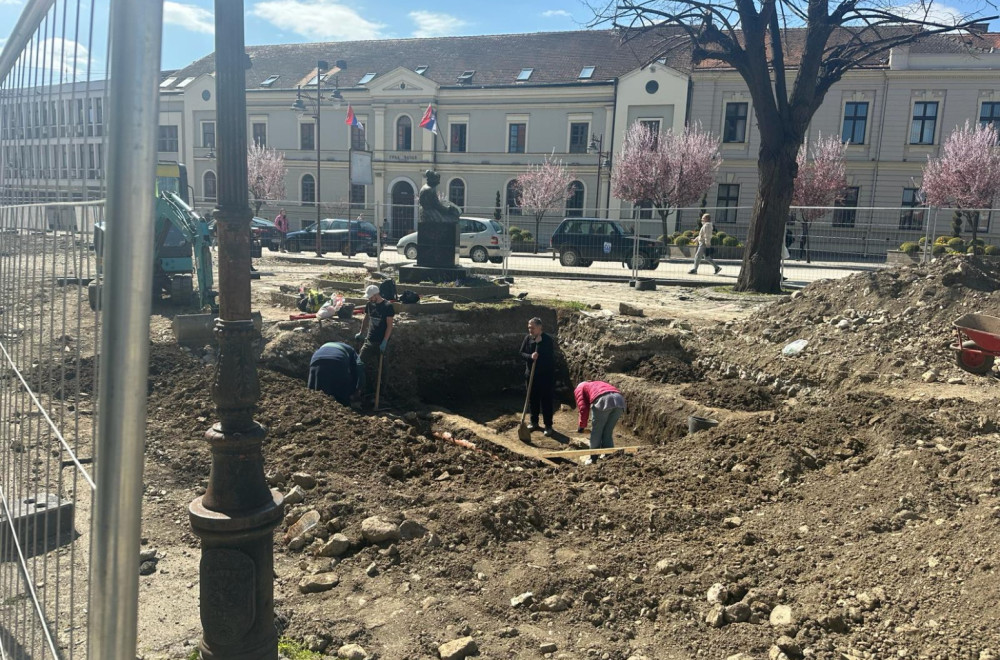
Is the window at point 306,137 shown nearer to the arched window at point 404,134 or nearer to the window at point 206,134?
the arched window at point 404,134

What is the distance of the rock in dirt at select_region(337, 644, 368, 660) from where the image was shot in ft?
11.3

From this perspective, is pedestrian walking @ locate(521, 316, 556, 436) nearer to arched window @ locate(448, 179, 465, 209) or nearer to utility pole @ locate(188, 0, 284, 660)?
utility pole @ locate(188, 0, 284, 660)

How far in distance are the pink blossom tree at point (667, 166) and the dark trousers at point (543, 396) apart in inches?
1076

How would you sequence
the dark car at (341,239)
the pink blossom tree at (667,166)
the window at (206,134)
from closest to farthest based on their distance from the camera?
1. the dark car at (341,239)
2. the pink blossom tree at (667,166)
3. the window at (206,134)

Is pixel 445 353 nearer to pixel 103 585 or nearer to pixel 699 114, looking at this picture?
pixel 103 585

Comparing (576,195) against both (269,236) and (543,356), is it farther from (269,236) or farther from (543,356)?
(543,356)

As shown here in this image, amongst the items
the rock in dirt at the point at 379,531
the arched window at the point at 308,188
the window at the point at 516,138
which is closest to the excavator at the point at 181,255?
the rock in dirt at the point at 379,531

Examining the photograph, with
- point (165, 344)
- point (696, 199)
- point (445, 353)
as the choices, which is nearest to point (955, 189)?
point (696, 199)

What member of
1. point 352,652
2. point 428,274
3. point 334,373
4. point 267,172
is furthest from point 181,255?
point 267,172

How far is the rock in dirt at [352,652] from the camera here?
3457 mm

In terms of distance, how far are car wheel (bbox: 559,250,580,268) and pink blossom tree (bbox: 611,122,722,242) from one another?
13.4 meters

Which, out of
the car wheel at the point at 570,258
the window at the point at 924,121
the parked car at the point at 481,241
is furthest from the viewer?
the window at the point at 924,121

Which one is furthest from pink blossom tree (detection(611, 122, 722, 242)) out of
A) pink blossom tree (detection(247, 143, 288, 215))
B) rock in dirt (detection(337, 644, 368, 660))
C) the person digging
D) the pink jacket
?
rock in dirt (detection(337, 644, 368, 660))

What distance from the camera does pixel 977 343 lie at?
738cm
